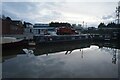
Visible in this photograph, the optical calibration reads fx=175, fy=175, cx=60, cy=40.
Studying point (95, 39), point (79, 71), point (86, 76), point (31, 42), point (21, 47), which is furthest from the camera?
point (95, 39)

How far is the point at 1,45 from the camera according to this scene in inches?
522

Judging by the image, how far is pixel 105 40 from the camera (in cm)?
2412

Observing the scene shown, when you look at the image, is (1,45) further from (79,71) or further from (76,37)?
(76,37)

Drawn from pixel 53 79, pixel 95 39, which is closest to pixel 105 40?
pixel 95 39

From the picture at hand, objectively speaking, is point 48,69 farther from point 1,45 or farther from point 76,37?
point 76,37

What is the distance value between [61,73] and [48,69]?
3.23ft

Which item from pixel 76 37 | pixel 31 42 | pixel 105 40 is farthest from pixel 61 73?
pixel 105 40

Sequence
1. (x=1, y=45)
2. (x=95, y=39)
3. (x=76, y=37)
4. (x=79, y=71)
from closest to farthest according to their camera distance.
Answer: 1. (x=79, y=71)
2. (x=1, y=45)
3. (x=76, y=37)
4. (x=95, y=39)

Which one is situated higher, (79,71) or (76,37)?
(76,37)

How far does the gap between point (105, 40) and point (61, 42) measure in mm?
7173

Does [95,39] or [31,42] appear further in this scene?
[95,39]

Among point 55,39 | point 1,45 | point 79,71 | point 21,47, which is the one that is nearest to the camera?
point 79,71

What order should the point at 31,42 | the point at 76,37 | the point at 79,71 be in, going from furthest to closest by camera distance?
the point at 76,37, the point at 31,42, the point at 79,71

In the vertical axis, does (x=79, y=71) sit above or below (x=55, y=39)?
below
